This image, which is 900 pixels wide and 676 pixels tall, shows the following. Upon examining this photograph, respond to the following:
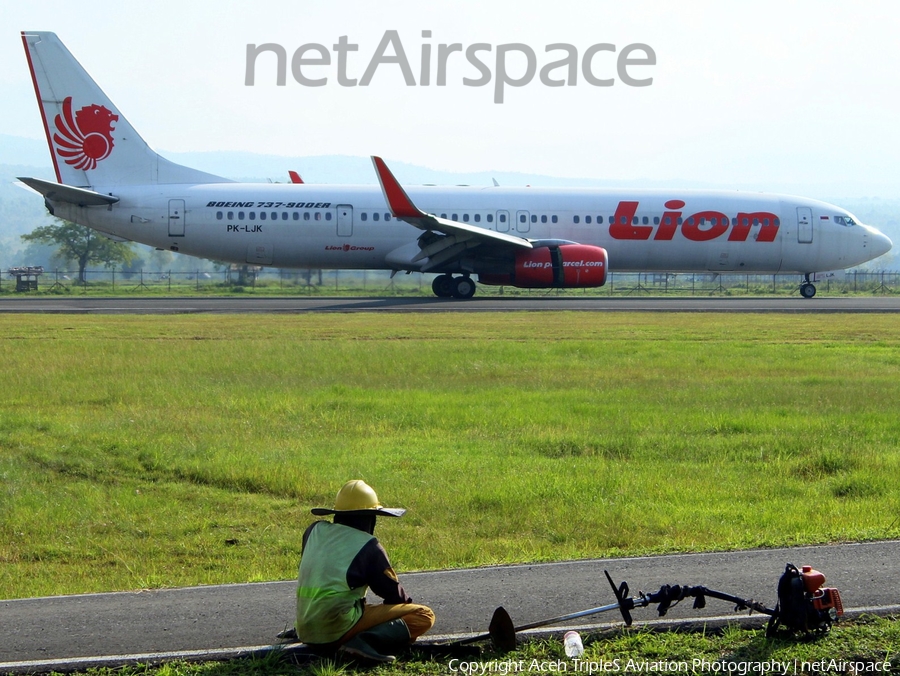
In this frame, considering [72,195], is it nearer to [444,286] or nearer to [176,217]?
[176,217]

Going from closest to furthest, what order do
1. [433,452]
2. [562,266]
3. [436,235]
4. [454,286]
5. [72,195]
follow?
[433,452] < [562,266] < [436,235] < [72,195] < [454,286]

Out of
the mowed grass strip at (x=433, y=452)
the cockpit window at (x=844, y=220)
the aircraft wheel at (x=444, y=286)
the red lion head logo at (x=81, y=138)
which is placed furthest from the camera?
the cockpit window at (x=844, y=220)

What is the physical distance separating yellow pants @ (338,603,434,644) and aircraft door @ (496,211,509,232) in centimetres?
3412

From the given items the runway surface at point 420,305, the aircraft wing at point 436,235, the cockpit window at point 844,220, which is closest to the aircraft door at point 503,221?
the aircraft wing at point 436,235

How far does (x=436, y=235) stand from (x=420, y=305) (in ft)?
10.9

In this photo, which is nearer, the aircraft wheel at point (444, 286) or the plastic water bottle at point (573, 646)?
the plastic water bottle at point (573, 646)

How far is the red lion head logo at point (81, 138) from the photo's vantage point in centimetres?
3975

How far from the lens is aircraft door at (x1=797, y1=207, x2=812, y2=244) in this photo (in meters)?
40.6

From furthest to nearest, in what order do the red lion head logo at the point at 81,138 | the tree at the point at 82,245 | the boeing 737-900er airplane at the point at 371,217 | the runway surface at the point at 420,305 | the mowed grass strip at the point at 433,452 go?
the tree at the point at 82,245, the red lion head logo at the point at 81,138, the boeing 737-900er airplane at the point at 371,217, the runway surface at the point at 420,305, the mowed grass strip at the point at 433,452

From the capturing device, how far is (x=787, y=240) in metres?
40.5

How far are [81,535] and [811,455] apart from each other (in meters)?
7.65

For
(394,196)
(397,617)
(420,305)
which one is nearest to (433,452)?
(397,617)

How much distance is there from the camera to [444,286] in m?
40.2

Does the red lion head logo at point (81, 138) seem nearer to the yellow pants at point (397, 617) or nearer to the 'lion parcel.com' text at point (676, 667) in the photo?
the yellow pants at point (397, 617)
